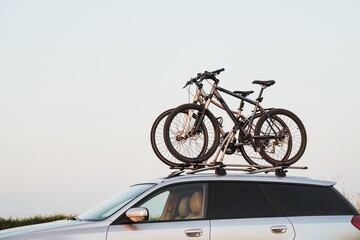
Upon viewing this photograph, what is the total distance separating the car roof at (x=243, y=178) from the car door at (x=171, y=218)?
10 centimetres

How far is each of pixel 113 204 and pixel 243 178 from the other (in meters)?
1.93

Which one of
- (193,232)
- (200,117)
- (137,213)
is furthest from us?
(200,117)

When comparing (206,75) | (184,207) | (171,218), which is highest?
(206,75)

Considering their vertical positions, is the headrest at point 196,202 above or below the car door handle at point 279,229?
above

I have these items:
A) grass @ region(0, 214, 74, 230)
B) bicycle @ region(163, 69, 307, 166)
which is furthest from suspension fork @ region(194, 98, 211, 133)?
grass @ region(0, 214, 74, 230)

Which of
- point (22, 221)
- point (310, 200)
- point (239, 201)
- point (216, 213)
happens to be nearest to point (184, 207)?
point (216, 213)

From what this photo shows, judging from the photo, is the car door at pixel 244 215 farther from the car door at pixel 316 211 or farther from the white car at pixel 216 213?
the car door at pixel 316 211

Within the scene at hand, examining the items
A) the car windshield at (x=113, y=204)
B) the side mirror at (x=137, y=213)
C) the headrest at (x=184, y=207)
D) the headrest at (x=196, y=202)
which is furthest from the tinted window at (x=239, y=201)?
the side mirror at (x=137, y=213)

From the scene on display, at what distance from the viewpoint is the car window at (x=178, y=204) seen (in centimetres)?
909

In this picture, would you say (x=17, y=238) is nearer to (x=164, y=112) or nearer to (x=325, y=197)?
(x=164, y=112)

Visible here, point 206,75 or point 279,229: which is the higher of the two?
point 206,75

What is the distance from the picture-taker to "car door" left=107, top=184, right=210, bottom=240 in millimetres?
8672

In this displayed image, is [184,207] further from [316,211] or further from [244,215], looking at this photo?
[316,211]

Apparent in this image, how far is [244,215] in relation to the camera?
946cm
